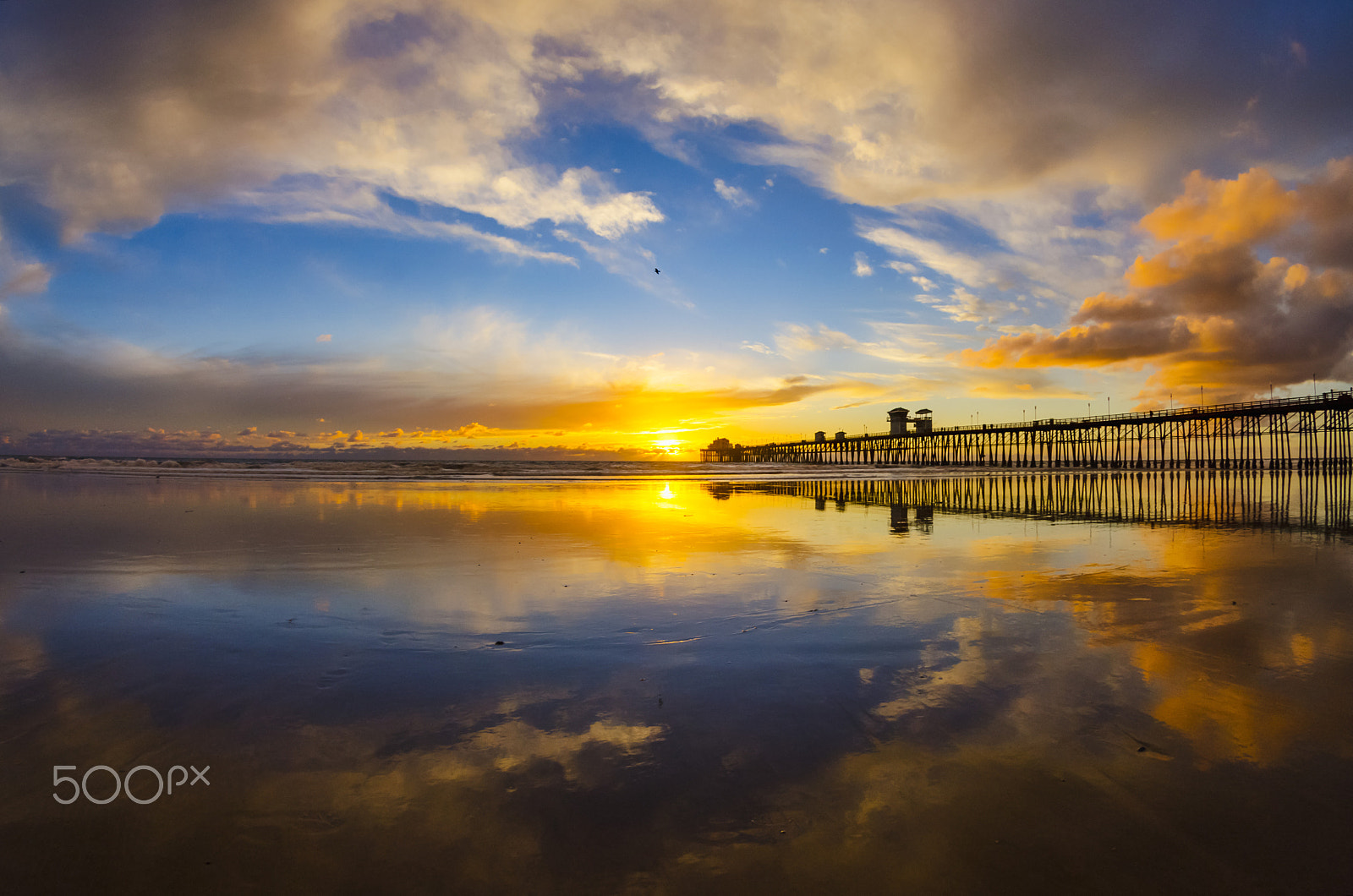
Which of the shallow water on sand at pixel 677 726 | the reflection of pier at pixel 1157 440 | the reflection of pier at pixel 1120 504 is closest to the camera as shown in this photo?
the shallow water on sand at pixel 677 726

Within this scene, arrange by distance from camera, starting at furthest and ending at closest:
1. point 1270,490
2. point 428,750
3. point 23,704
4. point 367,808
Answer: point 1270,490
point 23,704
point 428,750
point 367,808

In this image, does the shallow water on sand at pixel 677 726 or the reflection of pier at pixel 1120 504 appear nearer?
the shallow water on sand at pixel 677 726

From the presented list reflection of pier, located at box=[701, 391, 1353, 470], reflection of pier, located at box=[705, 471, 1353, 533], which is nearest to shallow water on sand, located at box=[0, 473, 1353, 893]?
reflection of pier, located at box=[705, 471, 1353, 533]

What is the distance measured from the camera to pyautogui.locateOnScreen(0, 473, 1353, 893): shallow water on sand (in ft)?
8.89

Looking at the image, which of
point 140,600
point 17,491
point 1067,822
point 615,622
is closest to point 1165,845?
point 1067,822

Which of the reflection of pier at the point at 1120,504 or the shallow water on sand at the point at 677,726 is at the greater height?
the reflection of pier at the point at 1120,504

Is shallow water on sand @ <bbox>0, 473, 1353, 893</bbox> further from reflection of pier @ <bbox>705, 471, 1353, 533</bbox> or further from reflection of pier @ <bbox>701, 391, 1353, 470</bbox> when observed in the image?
reflection of pier @ <bbox>701, 391, 1353, 470</bbox>

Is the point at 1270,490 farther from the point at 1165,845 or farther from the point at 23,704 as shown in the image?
the point at 23,704

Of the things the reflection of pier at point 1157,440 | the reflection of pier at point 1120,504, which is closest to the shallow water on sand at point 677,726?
the reflection of pier at point 1120,504

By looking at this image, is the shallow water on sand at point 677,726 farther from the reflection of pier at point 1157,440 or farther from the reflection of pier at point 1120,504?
the reflection of pier at point 1157,440

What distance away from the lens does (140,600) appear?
7.18 metres

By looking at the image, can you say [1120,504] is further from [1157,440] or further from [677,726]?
[1157,440]

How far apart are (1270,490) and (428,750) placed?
130 ft

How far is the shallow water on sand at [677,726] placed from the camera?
8.89ft
